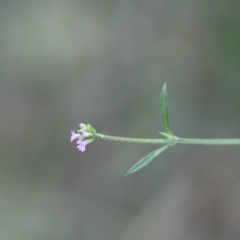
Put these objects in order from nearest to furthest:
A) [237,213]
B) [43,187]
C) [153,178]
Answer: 1. [237,213]
2. [153,178]
3. [43,187]

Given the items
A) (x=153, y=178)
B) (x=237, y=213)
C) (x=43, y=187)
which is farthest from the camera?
(x=43, y=187)

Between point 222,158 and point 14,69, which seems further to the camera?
point 14,69

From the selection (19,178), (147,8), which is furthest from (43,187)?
(147,8)

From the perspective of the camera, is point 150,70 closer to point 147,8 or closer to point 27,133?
point 147,8

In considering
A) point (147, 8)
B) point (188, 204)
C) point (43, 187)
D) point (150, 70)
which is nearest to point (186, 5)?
point (147, 8)

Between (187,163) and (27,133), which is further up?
(27,133)

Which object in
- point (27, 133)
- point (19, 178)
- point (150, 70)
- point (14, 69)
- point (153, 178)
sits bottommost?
point (153, 178)
